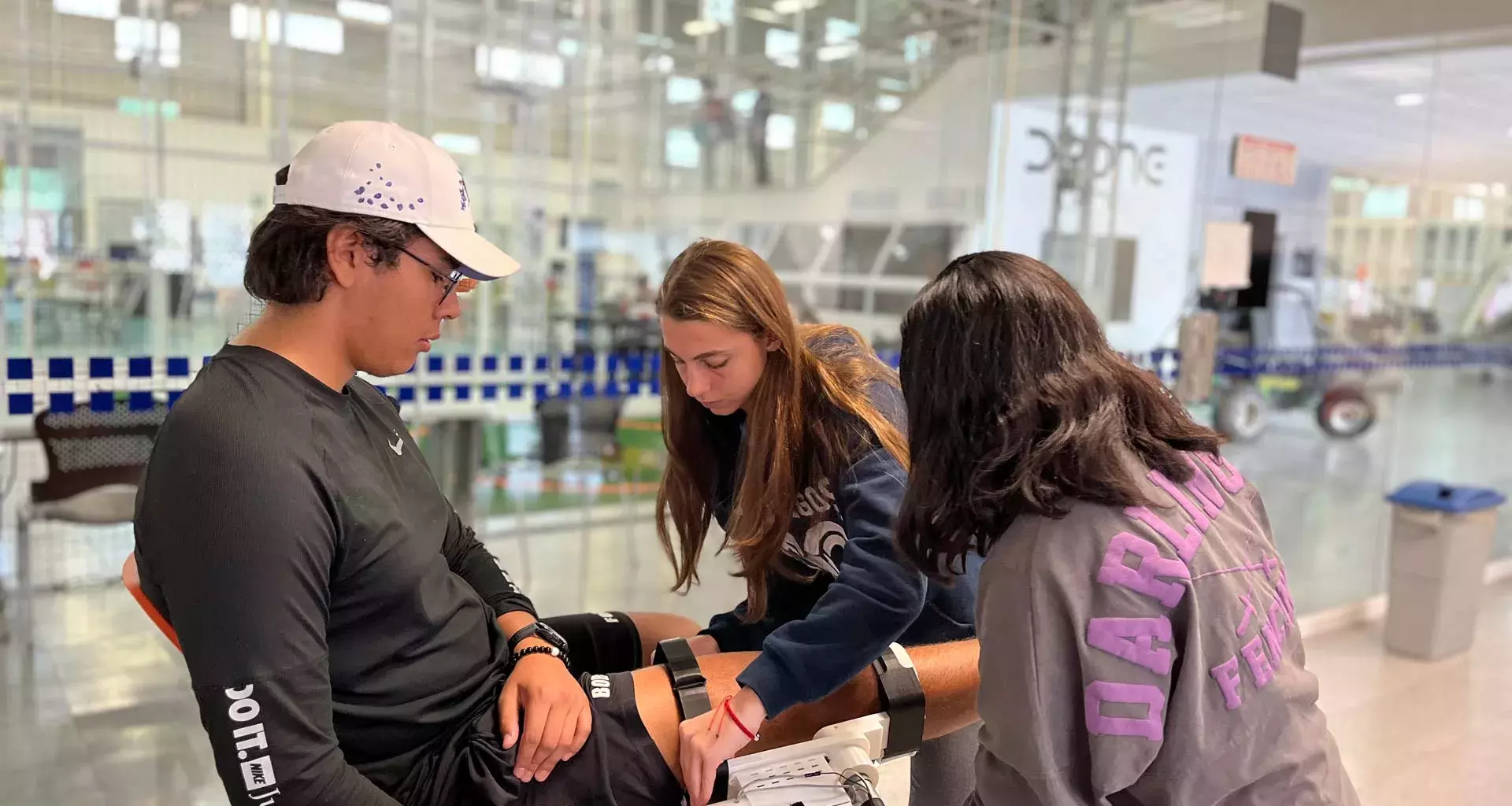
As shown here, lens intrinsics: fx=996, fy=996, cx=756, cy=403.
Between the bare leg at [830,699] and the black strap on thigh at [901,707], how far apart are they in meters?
0.01

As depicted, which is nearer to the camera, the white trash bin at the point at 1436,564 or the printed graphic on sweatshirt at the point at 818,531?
the printed graphic on sweatshirt at the point at 818,531

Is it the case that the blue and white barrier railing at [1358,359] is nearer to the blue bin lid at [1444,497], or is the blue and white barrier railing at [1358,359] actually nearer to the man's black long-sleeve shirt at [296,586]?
the blue bin lid at [1444,497]

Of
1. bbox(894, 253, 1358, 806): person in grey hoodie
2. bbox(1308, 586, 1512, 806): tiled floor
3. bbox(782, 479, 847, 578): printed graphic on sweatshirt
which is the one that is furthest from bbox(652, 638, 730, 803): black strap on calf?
bbox(1308, 586, 1512, 806): tiled floor

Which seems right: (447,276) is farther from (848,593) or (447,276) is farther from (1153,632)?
(1153,632)

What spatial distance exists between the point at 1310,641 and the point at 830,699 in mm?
3199

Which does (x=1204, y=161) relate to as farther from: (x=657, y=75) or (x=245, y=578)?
(x=245, y=578)

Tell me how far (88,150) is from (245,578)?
284 cm

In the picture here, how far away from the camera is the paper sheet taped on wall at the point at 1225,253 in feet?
12.7

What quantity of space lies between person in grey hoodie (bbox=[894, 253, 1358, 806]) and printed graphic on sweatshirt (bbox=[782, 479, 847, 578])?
387 millimetres

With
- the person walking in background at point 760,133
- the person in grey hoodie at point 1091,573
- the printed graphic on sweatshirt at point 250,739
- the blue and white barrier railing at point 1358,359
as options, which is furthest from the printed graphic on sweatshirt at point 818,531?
the person walking in background at point 760,133

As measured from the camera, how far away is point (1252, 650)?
3.30 feet

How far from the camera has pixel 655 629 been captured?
5.70 ft

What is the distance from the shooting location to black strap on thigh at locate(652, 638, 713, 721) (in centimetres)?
132

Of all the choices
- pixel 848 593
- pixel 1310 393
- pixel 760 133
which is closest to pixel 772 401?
pixel 848 593
